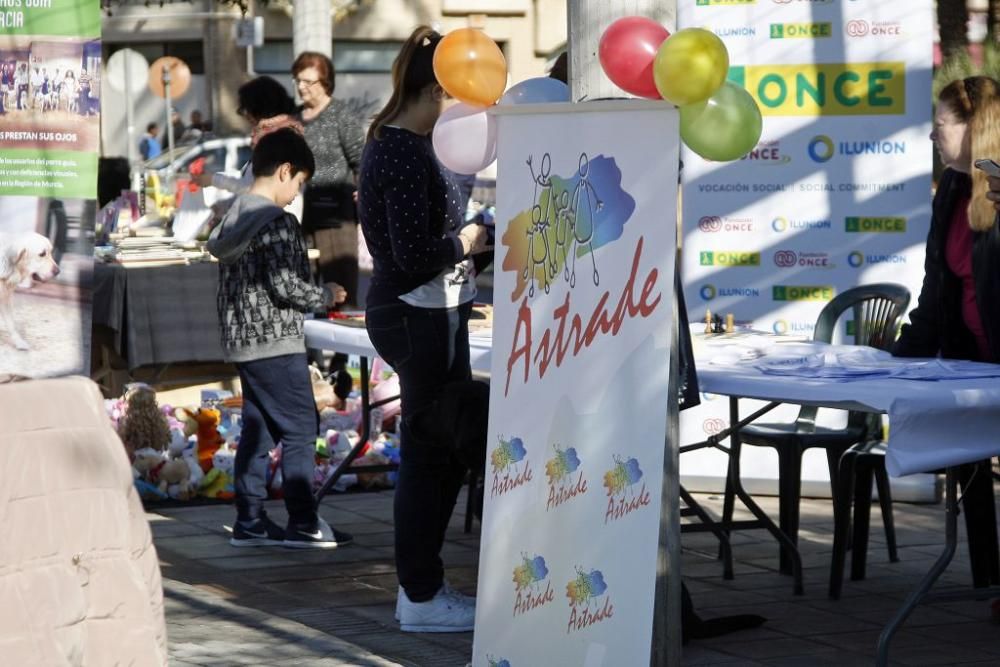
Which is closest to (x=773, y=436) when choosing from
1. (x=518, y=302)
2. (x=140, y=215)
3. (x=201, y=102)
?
(x=518, y=302)

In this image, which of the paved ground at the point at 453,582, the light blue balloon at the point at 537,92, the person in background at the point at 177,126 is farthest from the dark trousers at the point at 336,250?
the person in background at the point at 177,126

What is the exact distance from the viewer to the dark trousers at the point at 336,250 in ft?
32.8

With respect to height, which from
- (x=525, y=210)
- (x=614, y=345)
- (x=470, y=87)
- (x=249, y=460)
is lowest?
(x=249, y=460)

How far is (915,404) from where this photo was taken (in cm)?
482

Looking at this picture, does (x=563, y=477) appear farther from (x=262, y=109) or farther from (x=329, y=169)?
(x=329, y=169)

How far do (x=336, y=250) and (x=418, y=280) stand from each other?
4.62 metres

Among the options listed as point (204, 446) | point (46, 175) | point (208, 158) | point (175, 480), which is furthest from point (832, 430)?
point (208, 158)

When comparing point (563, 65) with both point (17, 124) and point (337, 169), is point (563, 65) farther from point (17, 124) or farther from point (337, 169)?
point (337, 169)

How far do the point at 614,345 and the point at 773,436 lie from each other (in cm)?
231

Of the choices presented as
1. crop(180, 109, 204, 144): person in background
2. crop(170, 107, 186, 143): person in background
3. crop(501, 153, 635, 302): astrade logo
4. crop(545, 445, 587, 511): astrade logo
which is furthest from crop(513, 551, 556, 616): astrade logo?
crop(170, 107, 186, 143): person in background

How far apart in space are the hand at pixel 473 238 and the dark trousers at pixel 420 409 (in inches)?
8.2

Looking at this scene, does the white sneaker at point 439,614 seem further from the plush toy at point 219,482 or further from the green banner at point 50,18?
the plush toy at point 219,482

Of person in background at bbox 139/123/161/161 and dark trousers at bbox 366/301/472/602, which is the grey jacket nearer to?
dark trousers at bbox 366/301/472/602

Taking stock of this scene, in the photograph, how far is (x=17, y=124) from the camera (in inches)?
213
